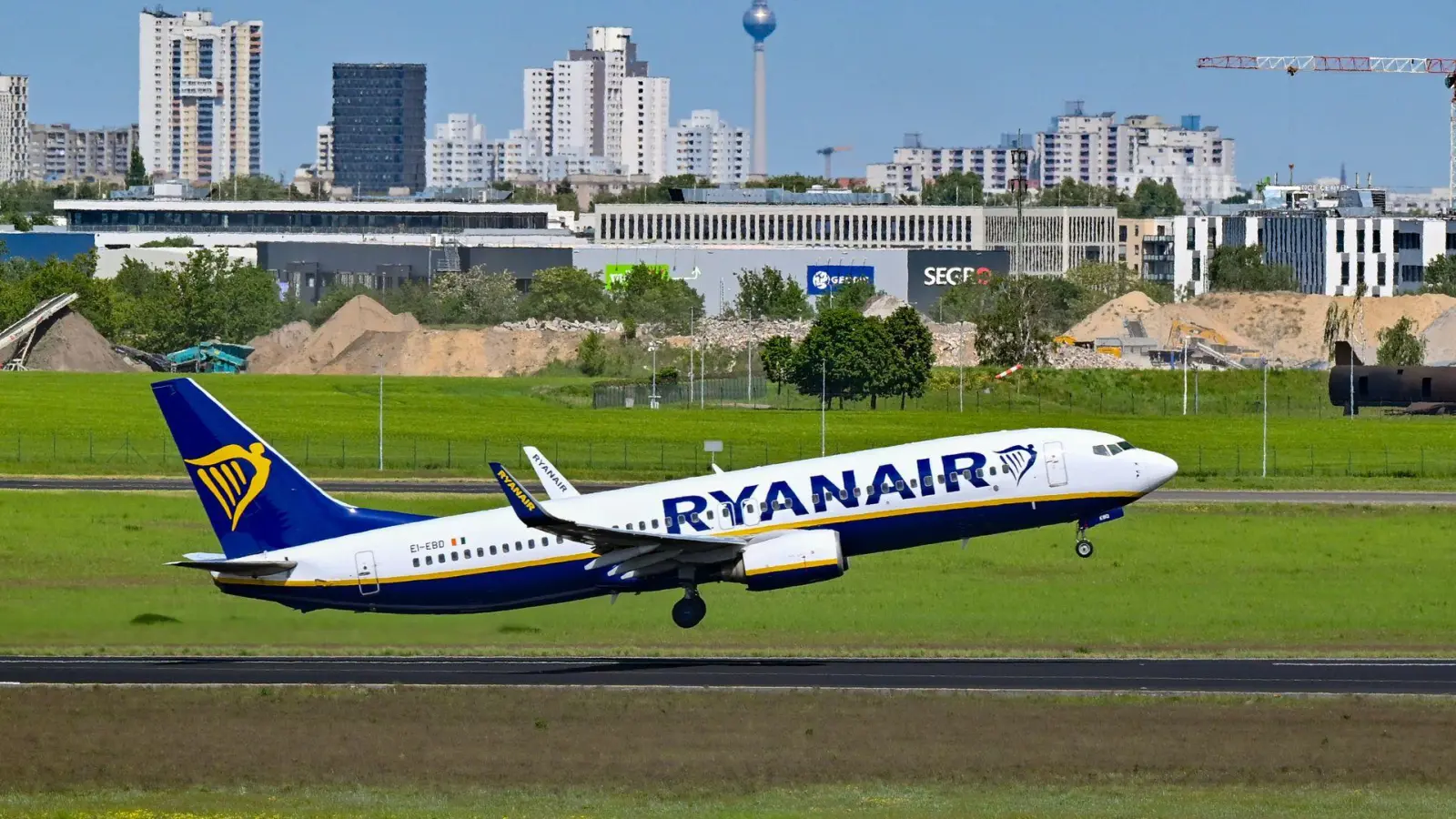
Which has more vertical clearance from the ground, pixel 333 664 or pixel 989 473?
pixel 989 473

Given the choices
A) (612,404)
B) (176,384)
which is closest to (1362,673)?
(176,384)

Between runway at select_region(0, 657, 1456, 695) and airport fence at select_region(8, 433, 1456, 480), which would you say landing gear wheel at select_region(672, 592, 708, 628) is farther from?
airport fence at select_region(8, 433, 1456, 480)

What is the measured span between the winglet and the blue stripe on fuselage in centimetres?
557

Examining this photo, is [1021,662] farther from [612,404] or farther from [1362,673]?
[612,404]

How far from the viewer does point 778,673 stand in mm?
64750

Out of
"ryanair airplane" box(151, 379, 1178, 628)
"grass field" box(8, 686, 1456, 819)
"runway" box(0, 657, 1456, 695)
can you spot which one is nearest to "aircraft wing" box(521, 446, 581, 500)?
"ryanair airplane" box(151, 379, 1178, 628)

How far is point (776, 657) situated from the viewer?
6906cm

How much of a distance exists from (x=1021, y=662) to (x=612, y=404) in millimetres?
127191

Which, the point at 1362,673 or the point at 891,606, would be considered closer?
the point at 1362,673

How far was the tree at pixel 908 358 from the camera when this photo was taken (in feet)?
643

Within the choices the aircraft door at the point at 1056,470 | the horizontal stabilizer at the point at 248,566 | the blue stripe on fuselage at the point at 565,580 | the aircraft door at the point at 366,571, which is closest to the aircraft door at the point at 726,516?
the blue stripe on fuselage at the point at 565,580

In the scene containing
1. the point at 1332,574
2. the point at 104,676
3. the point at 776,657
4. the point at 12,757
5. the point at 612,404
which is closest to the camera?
the point at 12,757

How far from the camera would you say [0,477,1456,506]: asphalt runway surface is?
385ft

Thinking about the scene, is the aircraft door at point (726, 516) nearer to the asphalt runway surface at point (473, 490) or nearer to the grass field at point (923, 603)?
the grass field at point (923, 603)
